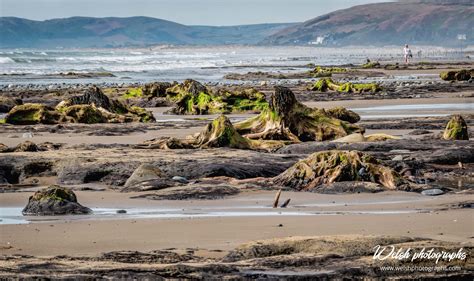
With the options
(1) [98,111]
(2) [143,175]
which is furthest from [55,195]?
(1) [98,111]

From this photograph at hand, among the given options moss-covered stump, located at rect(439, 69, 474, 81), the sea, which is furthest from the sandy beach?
the sea

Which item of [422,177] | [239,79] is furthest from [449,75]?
[422,177]

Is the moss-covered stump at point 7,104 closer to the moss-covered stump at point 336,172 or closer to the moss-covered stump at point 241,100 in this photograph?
the moss-covered stump at point 241,100

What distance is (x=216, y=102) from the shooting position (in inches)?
904

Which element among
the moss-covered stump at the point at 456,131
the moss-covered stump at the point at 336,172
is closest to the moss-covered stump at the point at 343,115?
the moss-covered stump at the point at 456,131

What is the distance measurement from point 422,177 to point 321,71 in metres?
41.2

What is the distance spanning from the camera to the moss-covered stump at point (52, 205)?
8.88 m

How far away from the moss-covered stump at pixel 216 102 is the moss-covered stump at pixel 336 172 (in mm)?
11912

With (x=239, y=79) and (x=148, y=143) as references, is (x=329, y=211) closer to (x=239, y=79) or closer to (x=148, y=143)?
(x=148, y=143)

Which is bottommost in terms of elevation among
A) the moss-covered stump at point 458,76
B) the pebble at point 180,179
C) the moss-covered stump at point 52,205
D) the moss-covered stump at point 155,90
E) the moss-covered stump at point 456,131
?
the moss-covered stump at point 458,76

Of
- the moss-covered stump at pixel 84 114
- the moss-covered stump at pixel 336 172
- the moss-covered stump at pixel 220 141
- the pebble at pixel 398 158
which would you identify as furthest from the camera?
the moss-covered stump at pixel 84 114

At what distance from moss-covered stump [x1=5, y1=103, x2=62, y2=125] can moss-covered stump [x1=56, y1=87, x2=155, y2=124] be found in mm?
250

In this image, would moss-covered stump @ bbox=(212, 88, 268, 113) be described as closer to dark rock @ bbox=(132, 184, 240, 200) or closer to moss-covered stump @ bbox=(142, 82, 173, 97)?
moss-covered stump @ bbox=(142, 82, 173, 97)

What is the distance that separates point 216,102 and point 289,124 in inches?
349
